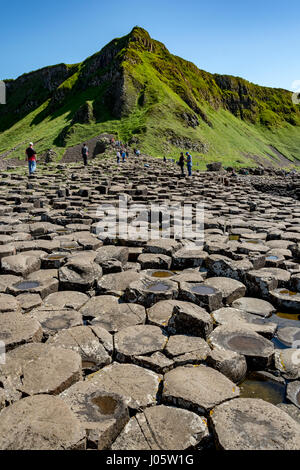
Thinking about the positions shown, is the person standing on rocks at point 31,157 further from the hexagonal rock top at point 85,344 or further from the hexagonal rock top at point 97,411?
the hexagonal rock top at point 97,411

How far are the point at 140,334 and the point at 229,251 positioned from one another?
3057 mm

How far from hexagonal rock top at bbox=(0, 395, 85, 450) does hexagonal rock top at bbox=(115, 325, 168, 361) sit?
0.93 meters

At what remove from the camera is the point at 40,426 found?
2.24m

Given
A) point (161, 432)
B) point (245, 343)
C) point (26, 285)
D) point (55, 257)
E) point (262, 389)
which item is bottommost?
point (262, 389)

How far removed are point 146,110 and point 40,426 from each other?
48.0 m

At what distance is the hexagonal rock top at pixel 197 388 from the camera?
2.63m

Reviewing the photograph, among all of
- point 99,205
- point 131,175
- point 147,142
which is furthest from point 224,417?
point 147,142

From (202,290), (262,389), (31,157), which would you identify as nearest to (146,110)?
(31,157)

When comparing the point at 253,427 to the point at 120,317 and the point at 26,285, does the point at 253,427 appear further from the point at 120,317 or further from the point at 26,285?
the point at 26,285

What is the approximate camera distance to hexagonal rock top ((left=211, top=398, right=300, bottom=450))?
2.26 meters

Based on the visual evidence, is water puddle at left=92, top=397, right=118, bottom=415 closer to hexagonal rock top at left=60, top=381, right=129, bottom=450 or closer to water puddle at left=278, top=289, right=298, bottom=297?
hexagonal rock top at left=60, top=381, right=129, bottom=450

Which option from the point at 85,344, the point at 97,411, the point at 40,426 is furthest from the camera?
the point at 85,344
